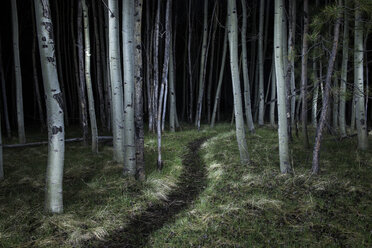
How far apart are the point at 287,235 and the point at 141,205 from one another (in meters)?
3.00

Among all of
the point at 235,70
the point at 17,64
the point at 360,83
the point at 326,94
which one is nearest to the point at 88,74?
the point at 17,64

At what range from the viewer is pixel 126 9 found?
671cm

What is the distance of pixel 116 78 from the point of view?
24.4ft

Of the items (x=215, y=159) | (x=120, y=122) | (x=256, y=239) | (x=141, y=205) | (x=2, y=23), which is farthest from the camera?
(x=2, y=23)

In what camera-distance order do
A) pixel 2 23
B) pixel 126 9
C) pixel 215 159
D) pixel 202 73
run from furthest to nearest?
pixel 2 23 → pixel 202 73 → pixel 215 159 → pixel 126 9

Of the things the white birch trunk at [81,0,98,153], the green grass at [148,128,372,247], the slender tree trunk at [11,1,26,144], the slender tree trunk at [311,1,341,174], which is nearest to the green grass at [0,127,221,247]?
the white birch trunk at [81,0,98,153]

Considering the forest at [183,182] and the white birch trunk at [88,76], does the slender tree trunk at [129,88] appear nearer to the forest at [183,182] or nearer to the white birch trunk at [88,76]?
the forest at [183,182]

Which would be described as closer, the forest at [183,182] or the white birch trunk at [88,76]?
the forest at [183,182]

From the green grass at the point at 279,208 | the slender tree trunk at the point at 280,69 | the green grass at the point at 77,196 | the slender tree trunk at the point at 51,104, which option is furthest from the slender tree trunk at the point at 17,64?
the slender tree trunk at the point at 280,69

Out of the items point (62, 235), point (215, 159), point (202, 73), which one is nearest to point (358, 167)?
point (215, 159)

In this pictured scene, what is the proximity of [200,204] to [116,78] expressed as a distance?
169 inches

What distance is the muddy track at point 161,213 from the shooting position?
4.39 metres

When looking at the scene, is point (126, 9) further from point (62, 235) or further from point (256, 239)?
point (256, 239)

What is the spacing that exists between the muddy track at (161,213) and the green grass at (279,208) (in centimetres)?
26
